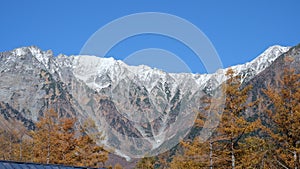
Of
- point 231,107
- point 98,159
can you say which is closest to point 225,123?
point 231,107

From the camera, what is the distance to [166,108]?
9956cm

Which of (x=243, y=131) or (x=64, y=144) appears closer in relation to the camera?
(x=243, y=131)

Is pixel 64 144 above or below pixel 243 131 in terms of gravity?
above

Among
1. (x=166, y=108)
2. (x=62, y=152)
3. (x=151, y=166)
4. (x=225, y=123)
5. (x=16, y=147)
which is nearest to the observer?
(x=225, y=123)

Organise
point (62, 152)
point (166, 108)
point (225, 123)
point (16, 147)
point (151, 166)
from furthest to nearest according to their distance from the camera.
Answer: point (166, 108)
point (151, 166)
point (16, 147)
point (62, 152)
point (225, 123)

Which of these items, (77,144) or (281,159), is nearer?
(281,159)

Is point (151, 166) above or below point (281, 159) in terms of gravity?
above

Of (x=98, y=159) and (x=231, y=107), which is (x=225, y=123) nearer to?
(x=231, y=107)

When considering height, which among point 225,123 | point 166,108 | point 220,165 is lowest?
point 220,165

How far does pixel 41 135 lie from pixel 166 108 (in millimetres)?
59753

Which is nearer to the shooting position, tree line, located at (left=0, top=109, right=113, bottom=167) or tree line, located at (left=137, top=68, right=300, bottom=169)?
tree line, located at (left=137, top=68, right=300, bottom=169)

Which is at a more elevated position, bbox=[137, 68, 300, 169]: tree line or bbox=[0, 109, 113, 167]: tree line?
bbox=[0, 109, 113, 167]: tree line

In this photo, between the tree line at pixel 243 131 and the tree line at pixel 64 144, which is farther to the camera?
the tree line at pixel 64 144

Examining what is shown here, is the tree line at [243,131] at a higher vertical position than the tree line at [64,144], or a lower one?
lower
